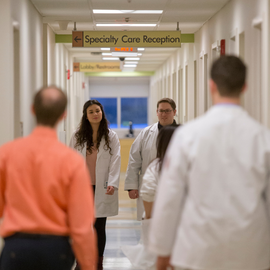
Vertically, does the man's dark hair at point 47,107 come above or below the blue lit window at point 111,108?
below

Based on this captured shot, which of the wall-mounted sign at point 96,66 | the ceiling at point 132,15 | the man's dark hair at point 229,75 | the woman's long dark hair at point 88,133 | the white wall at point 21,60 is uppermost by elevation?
the ceiling at point 132,15

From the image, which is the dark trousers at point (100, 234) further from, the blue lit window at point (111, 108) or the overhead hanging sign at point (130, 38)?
the blue lit window at point (111, 108)

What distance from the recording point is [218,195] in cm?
177

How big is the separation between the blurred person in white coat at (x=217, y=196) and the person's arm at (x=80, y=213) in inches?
12.0

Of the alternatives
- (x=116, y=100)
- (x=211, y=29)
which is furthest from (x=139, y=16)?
(x=116, y=100)

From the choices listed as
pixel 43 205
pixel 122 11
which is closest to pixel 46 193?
Result: pixel 43 205

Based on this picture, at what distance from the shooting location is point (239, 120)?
6.00 ft

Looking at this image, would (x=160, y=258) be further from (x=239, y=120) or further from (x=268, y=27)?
(x=268, y=27)

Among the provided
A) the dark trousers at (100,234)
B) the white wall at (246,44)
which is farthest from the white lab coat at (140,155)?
the white wall at (246,44)

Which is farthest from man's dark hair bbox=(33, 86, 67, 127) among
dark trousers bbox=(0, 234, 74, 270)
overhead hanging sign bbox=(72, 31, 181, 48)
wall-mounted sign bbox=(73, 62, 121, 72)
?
wall-mounted sign bbox=(73, 62, 121, 72)

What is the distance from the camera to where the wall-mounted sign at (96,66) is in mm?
11423

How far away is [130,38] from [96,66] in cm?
547

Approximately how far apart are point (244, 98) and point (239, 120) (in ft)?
10.8

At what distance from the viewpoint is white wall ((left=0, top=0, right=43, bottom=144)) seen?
4312 millimetres
